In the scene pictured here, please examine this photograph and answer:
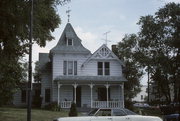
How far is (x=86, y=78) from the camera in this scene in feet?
144

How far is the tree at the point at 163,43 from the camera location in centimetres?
4491

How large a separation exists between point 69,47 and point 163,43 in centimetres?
1173

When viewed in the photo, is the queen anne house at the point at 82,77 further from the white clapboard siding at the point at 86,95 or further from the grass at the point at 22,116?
the grass at the point at 22,116

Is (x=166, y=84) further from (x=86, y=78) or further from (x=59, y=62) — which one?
(x=59, y=62)

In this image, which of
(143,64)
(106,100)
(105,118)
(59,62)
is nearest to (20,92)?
(59,62)

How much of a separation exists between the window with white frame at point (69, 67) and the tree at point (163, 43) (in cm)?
909

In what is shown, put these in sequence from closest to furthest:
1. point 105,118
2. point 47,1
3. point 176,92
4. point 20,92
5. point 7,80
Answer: point 105,118, point 47,1, point 7,80, point 176,92, point 20,92

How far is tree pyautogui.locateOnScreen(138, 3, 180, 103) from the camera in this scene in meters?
44.9

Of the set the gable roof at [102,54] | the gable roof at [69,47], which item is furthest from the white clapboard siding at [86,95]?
the gable roof at [69,47]

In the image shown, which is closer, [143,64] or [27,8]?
[27,8]

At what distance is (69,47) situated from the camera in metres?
45.4

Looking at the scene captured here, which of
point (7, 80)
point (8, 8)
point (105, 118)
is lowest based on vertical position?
point (105, 118)

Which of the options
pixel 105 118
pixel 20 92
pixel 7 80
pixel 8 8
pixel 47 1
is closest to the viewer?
pixel 105 118

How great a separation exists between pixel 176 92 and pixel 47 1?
2849 cm
